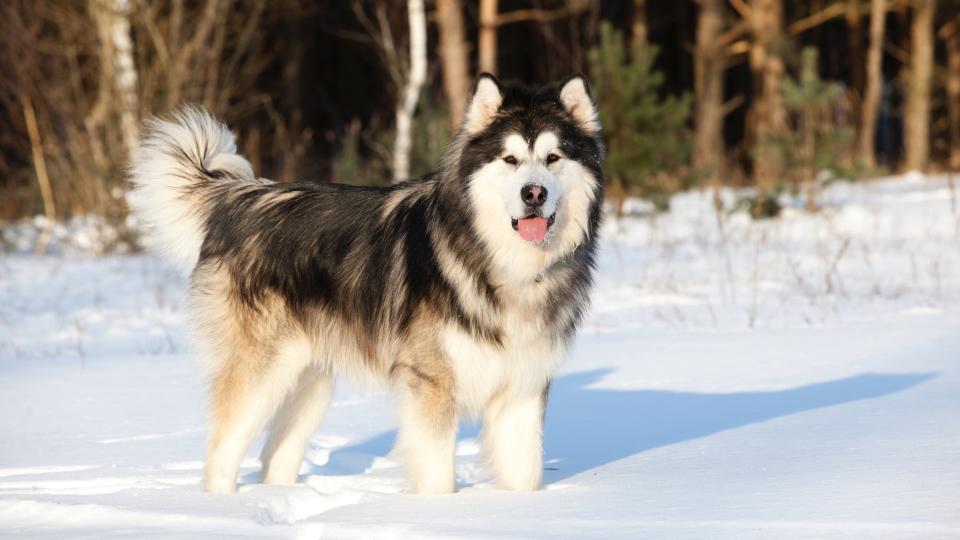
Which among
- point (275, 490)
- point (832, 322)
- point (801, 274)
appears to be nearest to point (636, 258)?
point (801, 274)

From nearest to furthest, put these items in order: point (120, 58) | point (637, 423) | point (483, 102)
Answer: point (483, 102) < point (637, 423) < point (120, 58)

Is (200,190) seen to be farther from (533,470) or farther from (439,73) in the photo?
(439,73)

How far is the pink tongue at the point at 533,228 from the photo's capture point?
399 cm

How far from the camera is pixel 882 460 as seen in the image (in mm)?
3920

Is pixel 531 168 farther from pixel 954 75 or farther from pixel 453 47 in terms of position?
pixel 954 75

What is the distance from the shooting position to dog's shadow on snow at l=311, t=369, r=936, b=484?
4695mm

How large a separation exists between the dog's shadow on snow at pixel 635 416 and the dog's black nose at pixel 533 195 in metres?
1.07

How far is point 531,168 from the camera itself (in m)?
3.95

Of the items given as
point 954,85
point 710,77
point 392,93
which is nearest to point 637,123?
point 710,77

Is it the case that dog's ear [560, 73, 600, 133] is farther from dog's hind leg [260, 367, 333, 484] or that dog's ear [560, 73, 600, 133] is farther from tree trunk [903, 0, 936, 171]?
tree trunk [903, 0, 936, 171]

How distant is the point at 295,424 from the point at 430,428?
2.47 feet

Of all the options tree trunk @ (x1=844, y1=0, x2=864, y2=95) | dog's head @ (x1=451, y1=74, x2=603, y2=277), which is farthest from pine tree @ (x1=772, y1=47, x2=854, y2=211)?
tree trunk @ (x1=844, y1=0, x2=864, y2=95)

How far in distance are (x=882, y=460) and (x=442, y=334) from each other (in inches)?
60.5

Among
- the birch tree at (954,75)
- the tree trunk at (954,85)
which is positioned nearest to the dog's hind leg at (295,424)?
the birch tree at (954,75)
